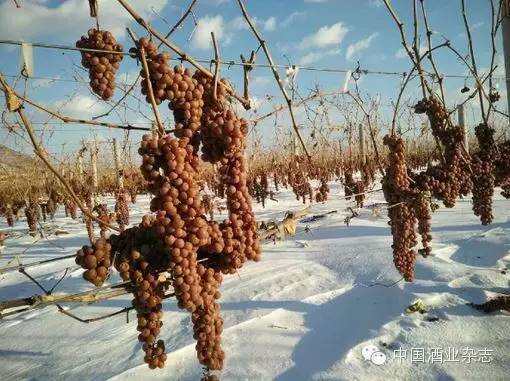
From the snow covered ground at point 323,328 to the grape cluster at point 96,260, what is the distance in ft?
2.84

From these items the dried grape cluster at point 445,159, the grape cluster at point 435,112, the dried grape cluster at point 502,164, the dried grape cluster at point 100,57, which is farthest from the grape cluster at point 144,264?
the dried grape cluster at point 502,164

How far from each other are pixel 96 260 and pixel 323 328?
2292 millimetres

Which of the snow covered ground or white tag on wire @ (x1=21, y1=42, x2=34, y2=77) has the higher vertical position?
white tag on wire @ (x1=21, y1=42, x2=34, y2=77)

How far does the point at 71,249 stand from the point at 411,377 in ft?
21.8

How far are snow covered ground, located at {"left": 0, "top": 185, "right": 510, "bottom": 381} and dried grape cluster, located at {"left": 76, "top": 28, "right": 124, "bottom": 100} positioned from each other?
121cm

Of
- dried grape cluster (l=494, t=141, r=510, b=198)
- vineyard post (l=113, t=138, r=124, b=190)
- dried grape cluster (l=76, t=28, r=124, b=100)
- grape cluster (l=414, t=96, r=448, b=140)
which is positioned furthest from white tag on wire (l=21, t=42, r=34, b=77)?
vineyard post (l=113, t=138, r=124, b=190)

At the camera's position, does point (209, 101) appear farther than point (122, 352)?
No

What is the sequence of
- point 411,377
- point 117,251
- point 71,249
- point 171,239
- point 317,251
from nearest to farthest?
1. point 171,239
2. point 117,251
3. point 411,377
4. point 317,251
5. point 71,249

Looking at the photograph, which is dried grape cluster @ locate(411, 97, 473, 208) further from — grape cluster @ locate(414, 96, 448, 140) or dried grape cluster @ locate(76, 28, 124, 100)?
dried grape cluster @ locate(76, 28, 124, 100)

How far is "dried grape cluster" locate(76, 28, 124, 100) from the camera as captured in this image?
124 centimetres

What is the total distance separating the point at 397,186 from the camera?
8.52 ft

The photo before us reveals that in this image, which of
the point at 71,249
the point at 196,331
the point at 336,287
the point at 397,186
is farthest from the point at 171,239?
the point at 71,249

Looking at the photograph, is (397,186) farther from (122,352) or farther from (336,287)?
(122,352)

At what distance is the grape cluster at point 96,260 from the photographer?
114 centimetres
